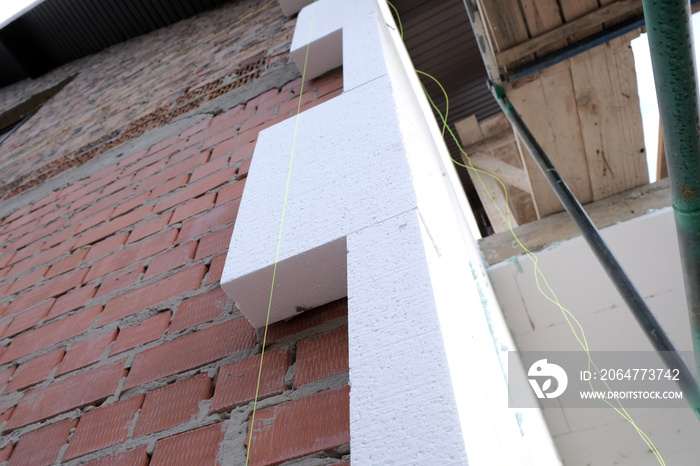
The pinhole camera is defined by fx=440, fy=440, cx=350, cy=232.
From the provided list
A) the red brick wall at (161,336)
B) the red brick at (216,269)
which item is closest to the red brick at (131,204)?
the red brick wall at (161,336)

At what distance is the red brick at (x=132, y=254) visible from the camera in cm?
142

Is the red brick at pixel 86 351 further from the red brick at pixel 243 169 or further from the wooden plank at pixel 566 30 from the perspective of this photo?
the wooden plank at pixel 566 30

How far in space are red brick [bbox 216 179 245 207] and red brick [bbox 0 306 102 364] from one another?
485mm

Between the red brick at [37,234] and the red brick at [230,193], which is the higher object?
the red brick at [37,234]

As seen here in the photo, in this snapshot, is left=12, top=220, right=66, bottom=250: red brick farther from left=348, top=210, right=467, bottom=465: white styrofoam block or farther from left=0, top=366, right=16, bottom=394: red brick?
left=348, top=210, right=467, bottom=465: white styrofoam block

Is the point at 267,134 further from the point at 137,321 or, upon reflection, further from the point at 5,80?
the point at 5,80

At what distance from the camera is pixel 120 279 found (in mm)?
1392

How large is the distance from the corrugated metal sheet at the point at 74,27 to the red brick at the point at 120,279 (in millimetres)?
3003

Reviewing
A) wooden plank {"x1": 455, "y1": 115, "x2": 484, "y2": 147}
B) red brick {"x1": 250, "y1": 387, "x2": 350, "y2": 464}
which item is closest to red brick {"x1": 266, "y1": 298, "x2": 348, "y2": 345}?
red brick {"x1": 250, "y1": 387, "x2": 350, "y2": 464}

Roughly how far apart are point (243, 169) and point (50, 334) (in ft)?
2.58

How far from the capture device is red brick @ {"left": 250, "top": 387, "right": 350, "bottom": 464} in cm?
73

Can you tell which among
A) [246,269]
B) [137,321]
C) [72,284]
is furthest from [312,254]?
[72,284]

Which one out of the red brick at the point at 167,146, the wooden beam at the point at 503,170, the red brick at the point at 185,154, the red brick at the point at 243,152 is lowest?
the wooden beam at the point at 503,170

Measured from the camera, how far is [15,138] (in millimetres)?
3520
